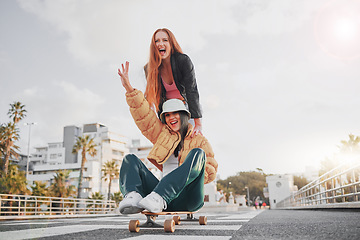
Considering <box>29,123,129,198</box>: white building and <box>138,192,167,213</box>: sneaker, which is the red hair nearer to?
<box>138,192,167,213</box>: sneaker

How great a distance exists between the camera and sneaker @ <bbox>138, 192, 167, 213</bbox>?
82.2 inches

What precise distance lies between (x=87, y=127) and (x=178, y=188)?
74.9 m

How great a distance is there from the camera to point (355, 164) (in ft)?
18.7

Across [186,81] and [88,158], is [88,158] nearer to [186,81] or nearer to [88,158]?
[88,158]

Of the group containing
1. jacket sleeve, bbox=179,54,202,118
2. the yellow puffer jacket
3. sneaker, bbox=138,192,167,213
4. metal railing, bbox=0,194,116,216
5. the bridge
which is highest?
jacket sleeve, bbox=179,54,202,118

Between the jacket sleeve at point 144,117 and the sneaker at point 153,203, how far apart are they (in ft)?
2.74

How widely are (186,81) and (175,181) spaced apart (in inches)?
42.3

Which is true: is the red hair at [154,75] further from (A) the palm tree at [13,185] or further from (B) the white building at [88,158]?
(B) the white building at [88,158]

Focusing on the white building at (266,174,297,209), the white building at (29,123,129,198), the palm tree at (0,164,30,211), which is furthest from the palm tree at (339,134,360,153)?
the white building at (29,123,129,198)

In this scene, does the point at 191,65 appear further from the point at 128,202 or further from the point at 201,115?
the point at 128,202

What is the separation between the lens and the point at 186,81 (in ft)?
9.65

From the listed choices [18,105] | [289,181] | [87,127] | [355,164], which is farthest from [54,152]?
[355,164]

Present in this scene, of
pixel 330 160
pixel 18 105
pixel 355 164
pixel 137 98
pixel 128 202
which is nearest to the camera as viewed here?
pixel 128 202

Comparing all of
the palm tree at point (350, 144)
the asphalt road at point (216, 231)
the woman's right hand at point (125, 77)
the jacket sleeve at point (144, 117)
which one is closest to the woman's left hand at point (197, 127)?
the jacket sleeve at point (144, 117)
